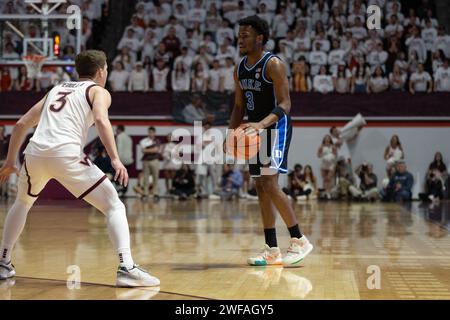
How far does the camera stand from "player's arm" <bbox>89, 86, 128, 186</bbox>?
5.86 m

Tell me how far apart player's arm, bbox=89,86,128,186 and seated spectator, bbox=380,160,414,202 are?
582 inches

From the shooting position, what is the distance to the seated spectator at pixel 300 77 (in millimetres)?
20453

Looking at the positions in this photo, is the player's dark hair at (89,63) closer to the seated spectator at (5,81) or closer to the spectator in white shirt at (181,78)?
the spectator in white shirt at (181,78)

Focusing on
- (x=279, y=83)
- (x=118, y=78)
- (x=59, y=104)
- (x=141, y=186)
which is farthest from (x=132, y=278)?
(x=118, y=78)

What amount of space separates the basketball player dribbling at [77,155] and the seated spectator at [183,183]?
14035 millimetres

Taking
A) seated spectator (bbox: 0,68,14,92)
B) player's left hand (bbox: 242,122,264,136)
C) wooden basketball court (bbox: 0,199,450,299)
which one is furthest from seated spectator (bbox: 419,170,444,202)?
player's left hand (bbox: 242,122,264,136)

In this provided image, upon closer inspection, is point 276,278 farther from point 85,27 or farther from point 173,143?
point 85,27

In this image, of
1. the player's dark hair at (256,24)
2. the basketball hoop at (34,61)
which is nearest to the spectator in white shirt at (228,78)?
the basketball hoop at (34,61)

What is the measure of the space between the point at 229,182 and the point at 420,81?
557cm

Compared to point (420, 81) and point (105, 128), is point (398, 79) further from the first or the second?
point (105, 128)

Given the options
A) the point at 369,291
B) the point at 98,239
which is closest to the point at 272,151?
the point at 369,291

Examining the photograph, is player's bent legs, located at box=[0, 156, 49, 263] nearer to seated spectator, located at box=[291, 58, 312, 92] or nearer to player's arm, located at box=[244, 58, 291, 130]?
player's arm, located at box=[244, 58, 291, 130]

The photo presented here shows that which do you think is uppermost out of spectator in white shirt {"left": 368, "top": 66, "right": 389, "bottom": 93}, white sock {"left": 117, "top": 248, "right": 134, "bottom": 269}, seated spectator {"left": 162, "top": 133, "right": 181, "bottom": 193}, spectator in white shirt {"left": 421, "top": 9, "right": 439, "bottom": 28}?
spectator in white shirt {"left": 421, "top": 9, "right": 439, "bottom": 28}

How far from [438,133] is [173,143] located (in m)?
6.97
